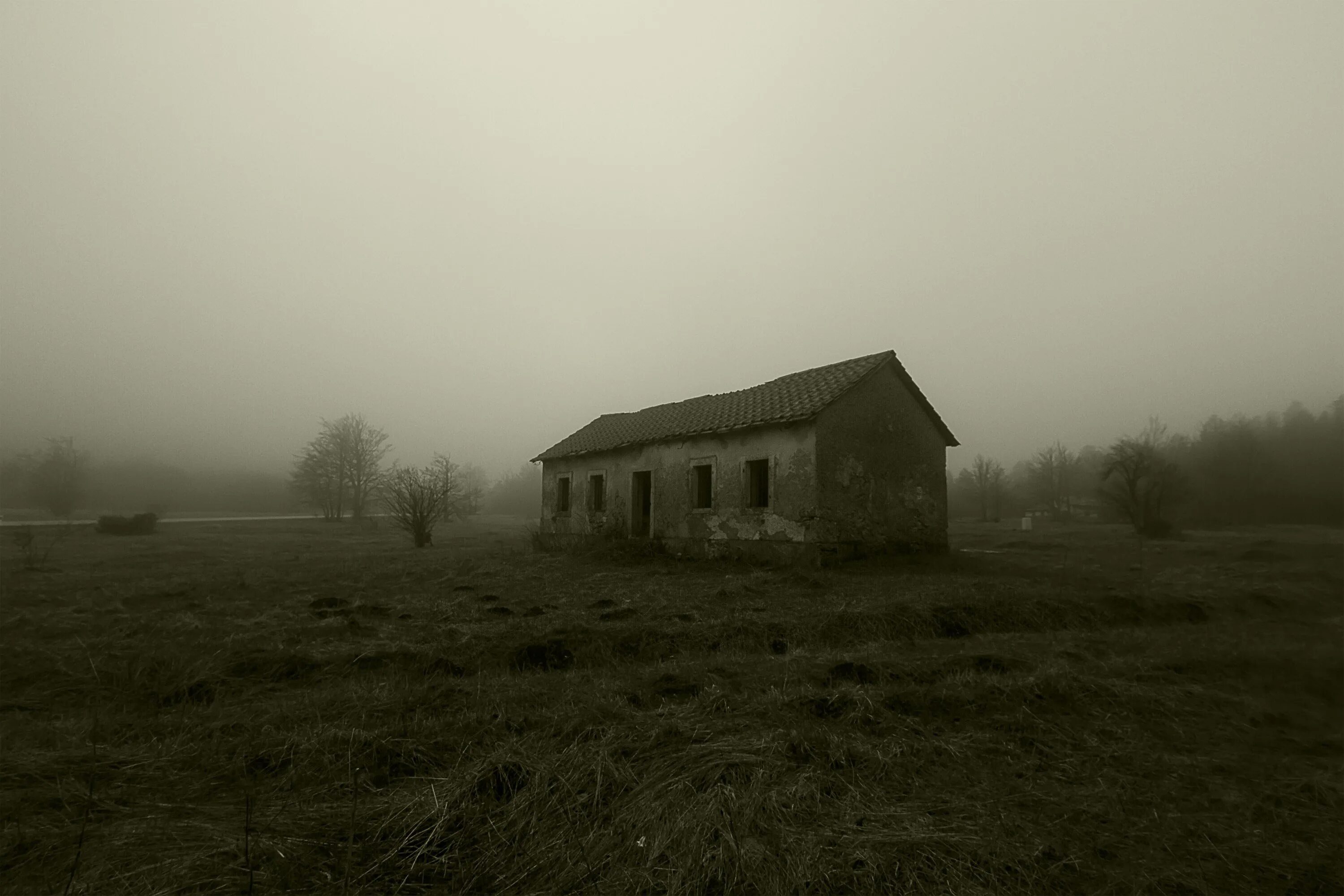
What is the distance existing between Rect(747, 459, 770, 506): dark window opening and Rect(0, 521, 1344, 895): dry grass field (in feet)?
16.8

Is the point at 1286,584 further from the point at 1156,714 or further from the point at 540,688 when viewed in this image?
the point at 540,688

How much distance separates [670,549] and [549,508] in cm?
690

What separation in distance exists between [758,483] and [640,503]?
13.4ft

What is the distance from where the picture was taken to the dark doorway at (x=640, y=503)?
16.7 meters

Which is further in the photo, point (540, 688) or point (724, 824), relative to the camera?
point (540, 688)

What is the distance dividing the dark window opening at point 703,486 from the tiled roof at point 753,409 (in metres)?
0.98

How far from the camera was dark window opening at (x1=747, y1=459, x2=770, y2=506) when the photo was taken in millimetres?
13789

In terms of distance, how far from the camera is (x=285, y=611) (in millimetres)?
8305

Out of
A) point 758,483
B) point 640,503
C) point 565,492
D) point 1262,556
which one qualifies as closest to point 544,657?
point 758,483

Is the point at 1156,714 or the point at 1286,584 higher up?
the point at 1286,584

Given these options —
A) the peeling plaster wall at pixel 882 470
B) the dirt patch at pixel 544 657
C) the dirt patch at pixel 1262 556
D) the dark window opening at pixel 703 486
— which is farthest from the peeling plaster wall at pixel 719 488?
the dirt patch at pixel 544 657

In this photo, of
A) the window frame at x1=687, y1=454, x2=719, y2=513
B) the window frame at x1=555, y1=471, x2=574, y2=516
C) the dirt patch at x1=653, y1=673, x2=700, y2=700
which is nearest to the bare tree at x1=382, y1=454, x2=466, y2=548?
the window frame at x1=555, y1=471, x2=574, y2=516

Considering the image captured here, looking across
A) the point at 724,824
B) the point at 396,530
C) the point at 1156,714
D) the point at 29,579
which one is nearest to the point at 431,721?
the point at 724,824

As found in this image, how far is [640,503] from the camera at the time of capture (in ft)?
55.8
